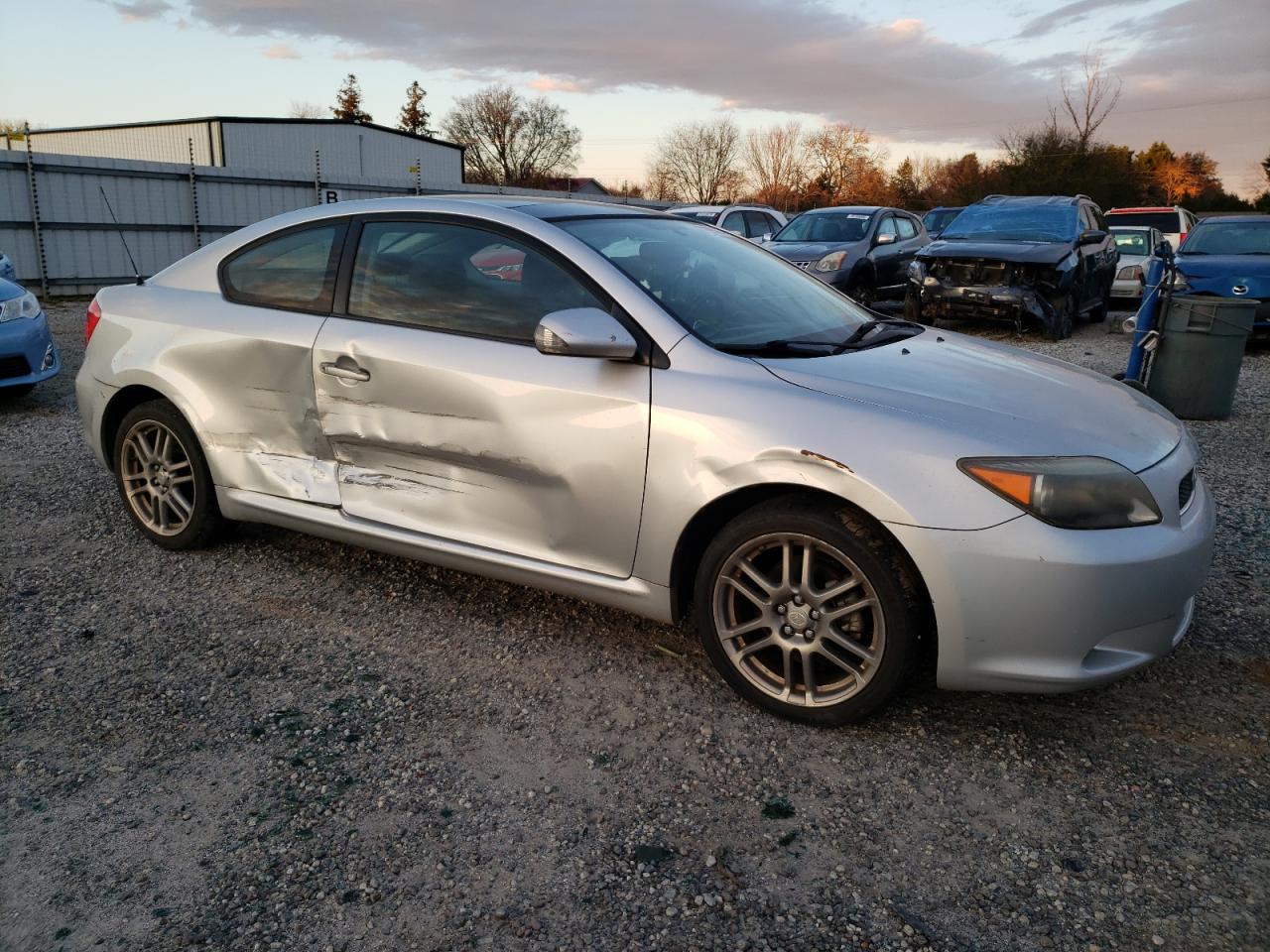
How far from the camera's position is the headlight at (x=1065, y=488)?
265 centimetres

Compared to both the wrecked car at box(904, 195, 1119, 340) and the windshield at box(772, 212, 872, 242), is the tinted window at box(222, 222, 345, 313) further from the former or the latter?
the windshield at box(772, 212, 872, 242)

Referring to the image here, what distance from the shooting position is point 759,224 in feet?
50.1

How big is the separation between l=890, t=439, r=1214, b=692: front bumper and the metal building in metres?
33.1

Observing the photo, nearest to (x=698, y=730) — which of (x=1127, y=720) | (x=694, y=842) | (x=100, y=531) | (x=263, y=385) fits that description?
(x=694, y=842)

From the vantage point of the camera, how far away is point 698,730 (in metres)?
3.04

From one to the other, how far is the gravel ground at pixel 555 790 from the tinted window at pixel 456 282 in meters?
1.21

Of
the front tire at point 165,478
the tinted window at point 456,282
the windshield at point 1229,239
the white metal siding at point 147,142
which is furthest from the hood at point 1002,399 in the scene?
the white metal siding at point 147,142

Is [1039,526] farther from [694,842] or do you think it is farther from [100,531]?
[100,531]

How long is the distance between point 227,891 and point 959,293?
10647 millimetres

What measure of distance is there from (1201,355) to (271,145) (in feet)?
116

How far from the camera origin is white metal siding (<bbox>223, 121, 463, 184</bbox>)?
34844 mm

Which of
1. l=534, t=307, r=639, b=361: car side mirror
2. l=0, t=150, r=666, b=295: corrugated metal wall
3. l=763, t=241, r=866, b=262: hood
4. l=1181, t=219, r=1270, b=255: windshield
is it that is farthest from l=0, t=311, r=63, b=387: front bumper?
l=1181, t=219, r=1270, b=255: windshield

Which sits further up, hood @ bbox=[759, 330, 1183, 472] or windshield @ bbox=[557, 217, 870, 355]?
windshield @ bbox=[557, 217, 870, 355]

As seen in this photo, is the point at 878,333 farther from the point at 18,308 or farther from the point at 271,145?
the point at 271,145
